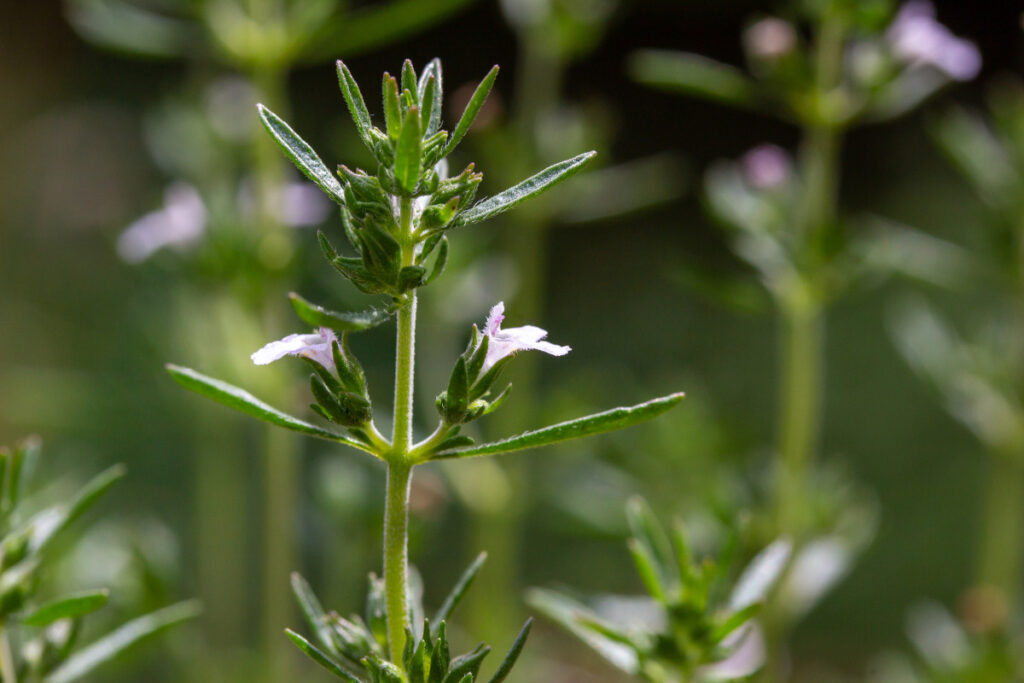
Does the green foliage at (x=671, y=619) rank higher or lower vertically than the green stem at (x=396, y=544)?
lower

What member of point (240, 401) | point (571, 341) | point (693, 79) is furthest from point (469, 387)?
point (571, 341)

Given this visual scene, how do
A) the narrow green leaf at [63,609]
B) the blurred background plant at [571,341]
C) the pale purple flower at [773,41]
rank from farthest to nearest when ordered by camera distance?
the blurred background plant at [571,341] < the pale purple flower at [773,41] < the narrow green leaf at [63,609]

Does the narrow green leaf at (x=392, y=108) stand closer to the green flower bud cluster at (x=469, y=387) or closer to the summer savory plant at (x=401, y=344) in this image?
the summer savory plant at (x=401, y=344)

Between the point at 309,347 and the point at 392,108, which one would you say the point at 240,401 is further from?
the point at 392,108

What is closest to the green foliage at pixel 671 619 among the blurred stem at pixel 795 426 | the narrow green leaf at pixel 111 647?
the narrow green leaf at pixel 111 647

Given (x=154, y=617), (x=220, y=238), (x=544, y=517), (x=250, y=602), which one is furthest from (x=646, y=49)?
(x=154, y=617)

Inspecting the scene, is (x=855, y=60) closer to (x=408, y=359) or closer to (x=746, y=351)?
(x=408, y=359)

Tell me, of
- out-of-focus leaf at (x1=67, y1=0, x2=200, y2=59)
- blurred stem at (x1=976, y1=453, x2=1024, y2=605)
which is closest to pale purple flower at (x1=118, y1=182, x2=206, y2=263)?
out-of-focus leaf at (x1=67, y1=0, x2=200, y2=59)
